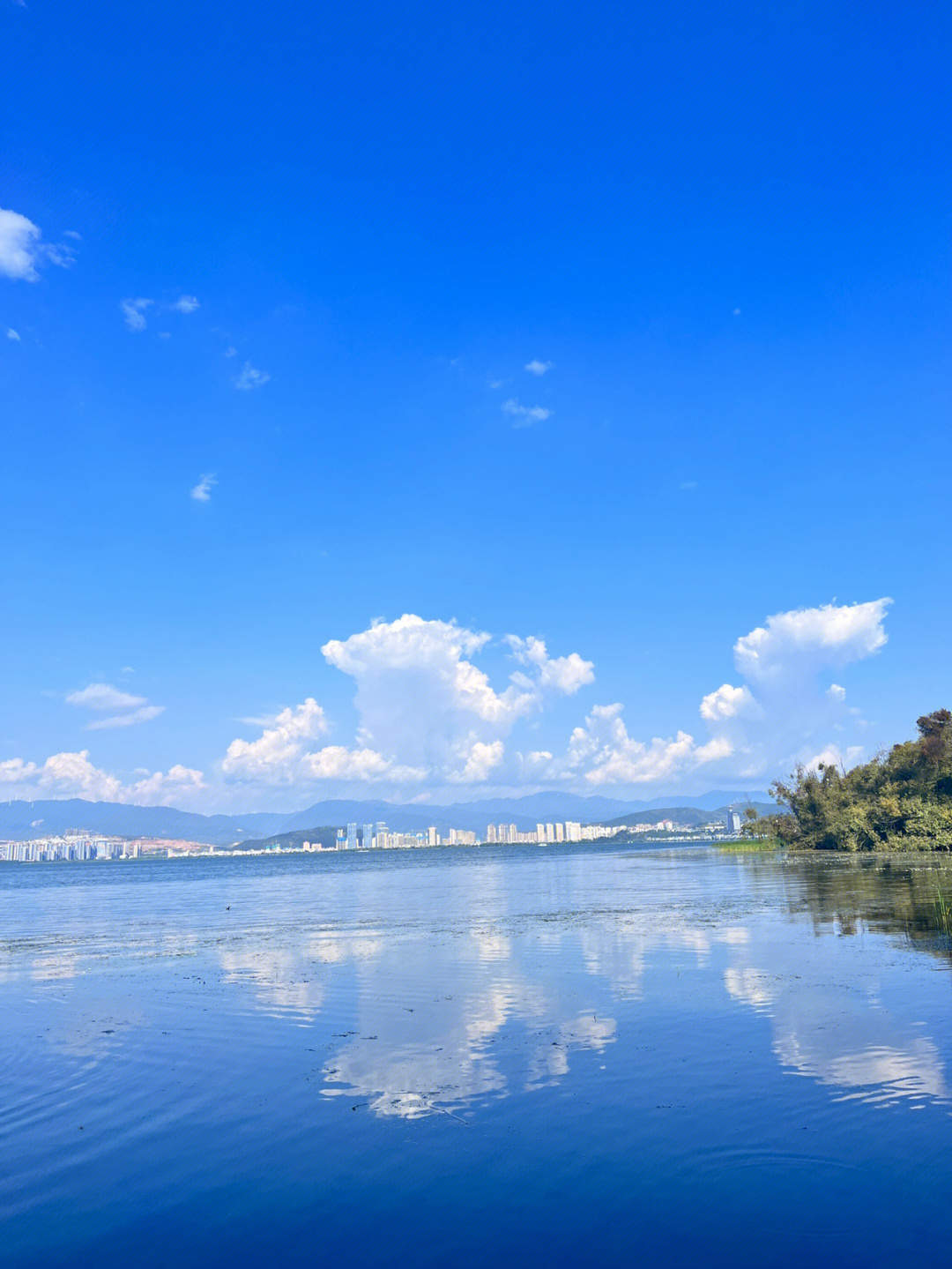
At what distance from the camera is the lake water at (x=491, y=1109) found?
9.62 metres

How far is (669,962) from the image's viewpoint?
87.1 feet

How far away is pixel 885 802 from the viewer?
4060 inches

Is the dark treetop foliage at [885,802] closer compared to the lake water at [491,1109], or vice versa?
the lake water at [491,1109]

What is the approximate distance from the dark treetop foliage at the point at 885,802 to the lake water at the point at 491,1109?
7465 centimetres

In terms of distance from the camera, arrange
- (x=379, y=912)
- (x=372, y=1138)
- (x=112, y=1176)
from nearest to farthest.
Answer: (x=112, y=1176)
(x=372, y=1138)
(x=379, y=912)

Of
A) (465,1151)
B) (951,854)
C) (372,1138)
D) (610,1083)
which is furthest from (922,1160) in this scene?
(951,854)

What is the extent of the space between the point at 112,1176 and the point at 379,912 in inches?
1658

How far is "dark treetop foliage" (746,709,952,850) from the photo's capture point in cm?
9519

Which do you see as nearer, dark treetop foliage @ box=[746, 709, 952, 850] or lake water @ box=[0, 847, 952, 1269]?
lake water @ box=[0, 847, 952, 1269]

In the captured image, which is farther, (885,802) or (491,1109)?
(885,802)

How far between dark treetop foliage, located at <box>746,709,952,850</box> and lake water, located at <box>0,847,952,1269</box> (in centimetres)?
7465

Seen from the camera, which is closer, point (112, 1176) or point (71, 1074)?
point (112, 1176)

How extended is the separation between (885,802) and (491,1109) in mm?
102887

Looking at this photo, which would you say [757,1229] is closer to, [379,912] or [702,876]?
[379,912]
